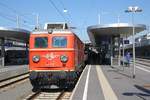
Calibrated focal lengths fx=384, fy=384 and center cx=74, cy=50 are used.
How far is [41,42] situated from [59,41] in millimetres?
936

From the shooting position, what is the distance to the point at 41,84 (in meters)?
19.4

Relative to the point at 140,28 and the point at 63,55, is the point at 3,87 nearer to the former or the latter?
the point at 63,55

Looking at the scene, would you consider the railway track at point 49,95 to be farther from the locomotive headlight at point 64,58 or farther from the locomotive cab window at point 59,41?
the locomotive cab window at point 59,41

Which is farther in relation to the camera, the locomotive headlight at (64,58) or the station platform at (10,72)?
the station platform at (10,72)

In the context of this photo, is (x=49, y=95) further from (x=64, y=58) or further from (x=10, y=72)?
(x=10, y=72)

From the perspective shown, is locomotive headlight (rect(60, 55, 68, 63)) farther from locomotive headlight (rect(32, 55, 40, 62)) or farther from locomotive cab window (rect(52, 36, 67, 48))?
locomotive headlight (rect(32, 55, 40, 62))

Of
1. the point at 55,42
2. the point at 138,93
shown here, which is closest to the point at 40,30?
the point at 55,42

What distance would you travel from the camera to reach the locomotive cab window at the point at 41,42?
19.8 meters

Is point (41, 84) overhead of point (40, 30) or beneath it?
beneath

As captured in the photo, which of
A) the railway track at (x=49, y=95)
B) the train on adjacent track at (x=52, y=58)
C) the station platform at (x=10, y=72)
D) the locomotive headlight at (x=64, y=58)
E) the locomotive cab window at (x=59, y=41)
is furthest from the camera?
the station platform at (x=10, y=72)

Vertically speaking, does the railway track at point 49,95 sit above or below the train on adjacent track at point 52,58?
below

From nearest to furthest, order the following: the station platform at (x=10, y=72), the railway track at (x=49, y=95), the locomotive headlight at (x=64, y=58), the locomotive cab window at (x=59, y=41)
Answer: the railway track at (x=49, y=95) → the locomotive headlight at (x=64, y=58) → the locomotive cab window at (x=59, y=41) → the station platform at (x=10, y=72)

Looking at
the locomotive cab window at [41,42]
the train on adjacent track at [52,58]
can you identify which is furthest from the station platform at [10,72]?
the train on adjacent track at [52,58]

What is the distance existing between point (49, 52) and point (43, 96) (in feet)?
8.34
